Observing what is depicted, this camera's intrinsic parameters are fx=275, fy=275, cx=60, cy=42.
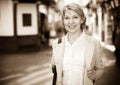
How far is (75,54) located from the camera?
260 centimetres

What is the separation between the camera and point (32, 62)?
1080 centimetres

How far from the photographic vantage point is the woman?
2580 millimetres

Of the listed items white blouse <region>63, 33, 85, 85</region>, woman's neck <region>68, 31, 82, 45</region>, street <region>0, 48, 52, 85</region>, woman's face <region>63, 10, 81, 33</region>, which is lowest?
street <region>0, 48, 52, 85</region>

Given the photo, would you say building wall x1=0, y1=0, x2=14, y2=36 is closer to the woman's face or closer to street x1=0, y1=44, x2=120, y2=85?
street x1=0, y1=44, x2=120, y2=85

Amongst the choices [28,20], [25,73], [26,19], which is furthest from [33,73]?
[28,20]

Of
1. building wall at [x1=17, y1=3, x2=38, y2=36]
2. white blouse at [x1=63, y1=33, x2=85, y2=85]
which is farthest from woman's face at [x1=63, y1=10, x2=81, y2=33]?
building wall at [x1=17, y1=3, x2=38, y2=36]

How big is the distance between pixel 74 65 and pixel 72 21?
43cm

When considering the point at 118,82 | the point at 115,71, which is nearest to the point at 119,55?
the point at 115,71

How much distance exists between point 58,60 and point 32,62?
27.0ft

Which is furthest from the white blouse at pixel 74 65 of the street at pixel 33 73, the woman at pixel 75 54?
the street at pixel 33 73

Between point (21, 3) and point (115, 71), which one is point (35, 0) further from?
point (115, 71)

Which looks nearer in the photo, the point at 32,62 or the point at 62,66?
the point at 62,66

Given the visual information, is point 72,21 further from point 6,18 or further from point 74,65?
point 6,18

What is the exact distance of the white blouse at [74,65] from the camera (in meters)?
2.57
